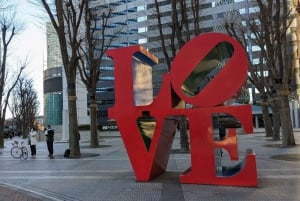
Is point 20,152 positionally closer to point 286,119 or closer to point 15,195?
point 15,195

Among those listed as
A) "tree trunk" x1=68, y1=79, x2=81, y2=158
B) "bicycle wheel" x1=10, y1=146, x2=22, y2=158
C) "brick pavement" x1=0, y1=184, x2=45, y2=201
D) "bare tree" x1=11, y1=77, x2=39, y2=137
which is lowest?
"brick pavement" x1=0, y1=184, x2=45, y2=201

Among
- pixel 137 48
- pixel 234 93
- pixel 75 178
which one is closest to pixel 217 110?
pixel 234 93

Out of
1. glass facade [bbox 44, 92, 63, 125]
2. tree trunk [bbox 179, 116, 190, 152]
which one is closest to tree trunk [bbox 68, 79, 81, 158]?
tree trunk [bbox 179, 116, 190, 152]

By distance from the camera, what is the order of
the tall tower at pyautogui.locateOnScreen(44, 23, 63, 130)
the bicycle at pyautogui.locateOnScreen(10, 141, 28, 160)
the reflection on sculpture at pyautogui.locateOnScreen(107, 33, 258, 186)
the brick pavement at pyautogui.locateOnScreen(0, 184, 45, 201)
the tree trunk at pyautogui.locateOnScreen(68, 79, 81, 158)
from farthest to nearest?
1. the tall tower at pyautogui.locateOnScreen(44, 23, 63, 130)
2. the bicycle at pyautogui.locateOnScreen(10, 141, 28, 160)
3. the tree trunk at pyautogui.locateOnScreen(68, 79, 81, 158)
4. the reflection on sculpture at pyautogui.locateOnScreen(107, 33, 258, 186)
5. the brick pavement at pyautogui.locateOnScreen(0, 184, 45, 201)

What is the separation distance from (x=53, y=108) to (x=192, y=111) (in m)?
94.6

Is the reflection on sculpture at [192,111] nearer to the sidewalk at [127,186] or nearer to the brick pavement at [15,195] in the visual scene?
the sidewalk at [127,186]

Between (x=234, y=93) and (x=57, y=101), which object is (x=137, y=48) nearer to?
(x=234, y=93)

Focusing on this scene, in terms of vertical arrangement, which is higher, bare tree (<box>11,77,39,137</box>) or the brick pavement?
bare tree (<box>11,77,39,137</box>)

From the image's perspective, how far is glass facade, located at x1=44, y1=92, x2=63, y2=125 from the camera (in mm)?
102312

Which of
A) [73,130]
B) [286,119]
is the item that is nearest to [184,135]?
[286,119]

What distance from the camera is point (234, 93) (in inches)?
421

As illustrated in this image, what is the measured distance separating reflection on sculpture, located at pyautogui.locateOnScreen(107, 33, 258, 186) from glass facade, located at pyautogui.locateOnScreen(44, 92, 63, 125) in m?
91.9

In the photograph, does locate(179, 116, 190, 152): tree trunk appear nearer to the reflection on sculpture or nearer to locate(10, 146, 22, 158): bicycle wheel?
the reflection on sculpture

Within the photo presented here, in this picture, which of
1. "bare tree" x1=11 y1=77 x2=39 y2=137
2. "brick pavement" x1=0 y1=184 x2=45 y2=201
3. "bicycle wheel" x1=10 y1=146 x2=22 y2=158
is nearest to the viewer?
"brick pavement" x1=0 y1=184 x2=45 y2=201
